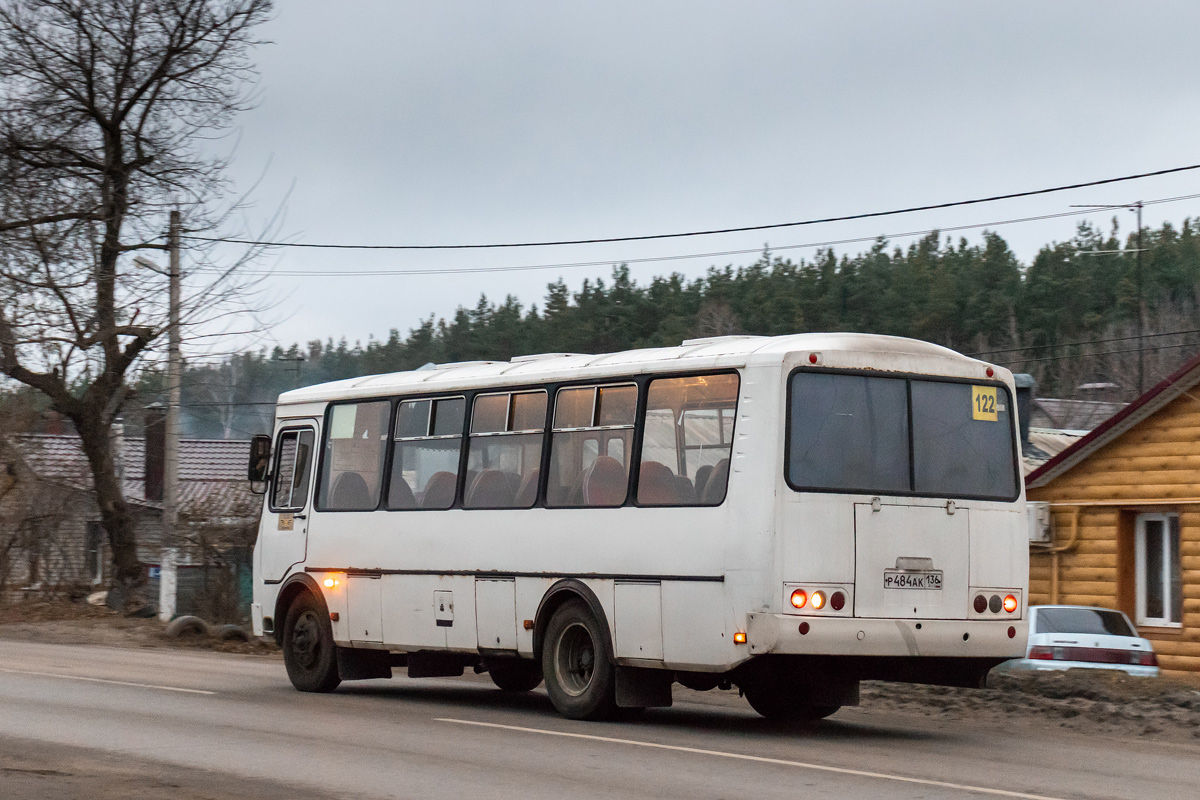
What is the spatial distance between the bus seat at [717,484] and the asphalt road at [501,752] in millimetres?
1762

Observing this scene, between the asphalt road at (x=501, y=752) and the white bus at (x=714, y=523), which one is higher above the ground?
the white bus at (x=714, y=523)

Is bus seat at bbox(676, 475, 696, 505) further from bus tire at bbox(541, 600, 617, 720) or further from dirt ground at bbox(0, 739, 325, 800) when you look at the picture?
dirt ground at bbox(0, 739, 325, 800)

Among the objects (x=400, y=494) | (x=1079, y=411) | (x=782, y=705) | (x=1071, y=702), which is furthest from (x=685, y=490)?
(x=1079, y=411)

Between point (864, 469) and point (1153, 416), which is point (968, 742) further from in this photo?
point (1153, 416)

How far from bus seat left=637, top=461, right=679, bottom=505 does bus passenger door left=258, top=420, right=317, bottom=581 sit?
506 cm

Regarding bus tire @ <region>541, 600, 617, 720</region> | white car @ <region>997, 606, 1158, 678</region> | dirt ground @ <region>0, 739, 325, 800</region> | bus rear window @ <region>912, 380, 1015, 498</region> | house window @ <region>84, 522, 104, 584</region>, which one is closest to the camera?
dirt ground @ <region>0, 739, 325, 800</region>

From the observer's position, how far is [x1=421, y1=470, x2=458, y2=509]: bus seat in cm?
1442

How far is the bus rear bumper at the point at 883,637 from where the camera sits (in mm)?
11195

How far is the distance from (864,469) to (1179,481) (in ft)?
45.4

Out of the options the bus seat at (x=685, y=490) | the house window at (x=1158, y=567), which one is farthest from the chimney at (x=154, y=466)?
the bus seat at (x=685, y=490)

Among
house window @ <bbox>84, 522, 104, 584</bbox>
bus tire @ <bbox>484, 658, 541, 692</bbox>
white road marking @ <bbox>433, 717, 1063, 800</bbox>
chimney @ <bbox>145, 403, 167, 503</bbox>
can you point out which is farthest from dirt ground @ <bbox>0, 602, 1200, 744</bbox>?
chimney @ <bbox>145, 403, 167, 503</bbox>

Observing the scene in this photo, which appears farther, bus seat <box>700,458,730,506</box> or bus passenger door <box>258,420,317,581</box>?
bus passenger door <box>258,420,317,581</box>

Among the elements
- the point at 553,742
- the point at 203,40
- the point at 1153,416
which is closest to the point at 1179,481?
the point at 1153,416

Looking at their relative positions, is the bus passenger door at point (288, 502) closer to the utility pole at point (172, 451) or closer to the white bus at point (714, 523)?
the white bus at point (714, 523)
